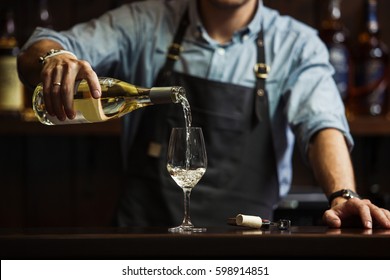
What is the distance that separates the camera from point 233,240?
1.28 meters

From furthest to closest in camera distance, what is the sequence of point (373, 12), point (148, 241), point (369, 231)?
point (373, 12) → point (369, 231) → point (148, 241)

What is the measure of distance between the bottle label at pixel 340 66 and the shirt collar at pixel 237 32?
521mm

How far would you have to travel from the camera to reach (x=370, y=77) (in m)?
2.77

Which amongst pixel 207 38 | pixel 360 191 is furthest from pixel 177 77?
pixel 360 191

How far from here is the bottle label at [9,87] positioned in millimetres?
2646

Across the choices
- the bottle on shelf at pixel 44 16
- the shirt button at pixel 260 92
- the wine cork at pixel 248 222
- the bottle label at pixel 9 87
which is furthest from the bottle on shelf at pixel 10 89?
the wine cork at pixel 248 222

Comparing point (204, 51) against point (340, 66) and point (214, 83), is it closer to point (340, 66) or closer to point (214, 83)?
point (214, 83)

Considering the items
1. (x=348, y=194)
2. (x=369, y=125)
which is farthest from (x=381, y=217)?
(x=369, y=125)

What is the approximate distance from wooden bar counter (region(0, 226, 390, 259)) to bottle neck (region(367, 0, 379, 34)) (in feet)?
5.38

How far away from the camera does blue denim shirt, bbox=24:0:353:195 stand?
7.22ft

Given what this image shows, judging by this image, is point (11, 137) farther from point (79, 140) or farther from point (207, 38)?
point (207, 38)

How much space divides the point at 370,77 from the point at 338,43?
0.15 m
